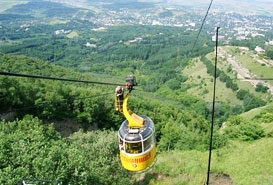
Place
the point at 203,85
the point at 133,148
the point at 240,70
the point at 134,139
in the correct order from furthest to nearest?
the point at 240,70
the point at 203,85
the point at 133,148
the point at 134,139

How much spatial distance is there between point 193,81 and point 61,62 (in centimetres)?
6656

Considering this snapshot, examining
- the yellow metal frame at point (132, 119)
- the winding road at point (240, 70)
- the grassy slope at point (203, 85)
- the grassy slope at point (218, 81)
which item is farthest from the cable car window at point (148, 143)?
the winding road at point (240, 70)

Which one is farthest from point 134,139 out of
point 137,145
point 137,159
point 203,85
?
point 203,85

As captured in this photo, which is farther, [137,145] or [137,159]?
[137,159]

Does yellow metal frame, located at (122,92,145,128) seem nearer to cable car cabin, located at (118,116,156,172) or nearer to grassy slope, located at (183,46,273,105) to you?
cable car cabin, located at (118,116,156,172)

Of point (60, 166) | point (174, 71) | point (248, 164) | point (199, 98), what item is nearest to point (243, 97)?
point (199, 98)

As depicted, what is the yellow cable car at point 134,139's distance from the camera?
966 cm

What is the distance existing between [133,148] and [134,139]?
38cm

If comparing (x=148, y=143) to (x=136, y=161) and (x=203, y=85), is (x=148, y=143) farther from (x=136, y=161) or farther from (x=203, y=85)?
(x=203, y=85)

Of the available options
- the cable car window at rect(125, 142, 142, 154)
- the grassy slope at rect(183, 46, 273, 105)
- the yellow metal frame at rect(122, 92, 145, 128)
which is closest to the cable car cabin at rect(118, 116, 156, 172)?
the cable car window at rect(125, 142, 142, 154)

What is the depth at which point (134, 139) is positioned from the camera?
9.59 meters

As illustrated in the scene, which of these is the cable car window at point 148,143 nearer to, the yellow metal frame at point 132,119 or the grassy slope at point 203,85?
the yellow metal frame at point 132,119

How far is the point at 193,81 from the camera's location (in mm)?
129625

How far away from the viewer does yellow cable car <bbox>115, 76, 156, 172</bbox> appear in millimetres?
9664
